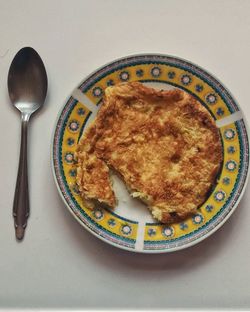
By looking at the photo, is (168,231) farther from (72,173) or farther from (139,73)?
(139,73)

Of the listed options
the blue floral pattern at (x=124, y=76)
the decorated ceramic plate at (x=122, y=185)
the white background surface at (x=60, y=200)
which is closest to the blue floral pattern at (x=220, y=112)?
the decorated ceramic plate at (x=122, y=185)

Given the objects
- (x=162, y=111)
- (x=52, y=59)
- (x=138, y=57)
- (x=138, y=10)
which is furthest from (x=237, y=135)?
(x=52, y=59)

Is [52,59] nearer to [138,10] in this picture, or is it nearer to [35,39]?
[35,39]

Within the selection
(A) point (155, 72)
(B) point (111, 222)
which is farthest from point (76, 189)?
(A) point (155, 72)

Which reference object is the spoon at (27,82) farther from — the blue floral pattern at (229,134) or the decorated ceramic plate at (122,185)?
the blue floral pattern at (229,134)

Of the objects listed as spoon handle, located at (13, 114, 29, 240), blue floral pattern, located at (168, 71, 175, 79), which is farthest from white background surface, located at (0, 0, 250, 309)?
blue floral pattern, located at (168, 71, 175, 79)

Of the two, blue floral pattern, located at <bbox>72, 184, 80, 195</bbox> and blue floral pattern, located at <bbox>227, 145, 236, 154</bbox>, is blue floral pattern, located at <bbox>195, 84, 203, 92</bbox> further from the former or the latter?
blue floral pattern, located at <bbox>72, 184, 80, 195</bbox>
